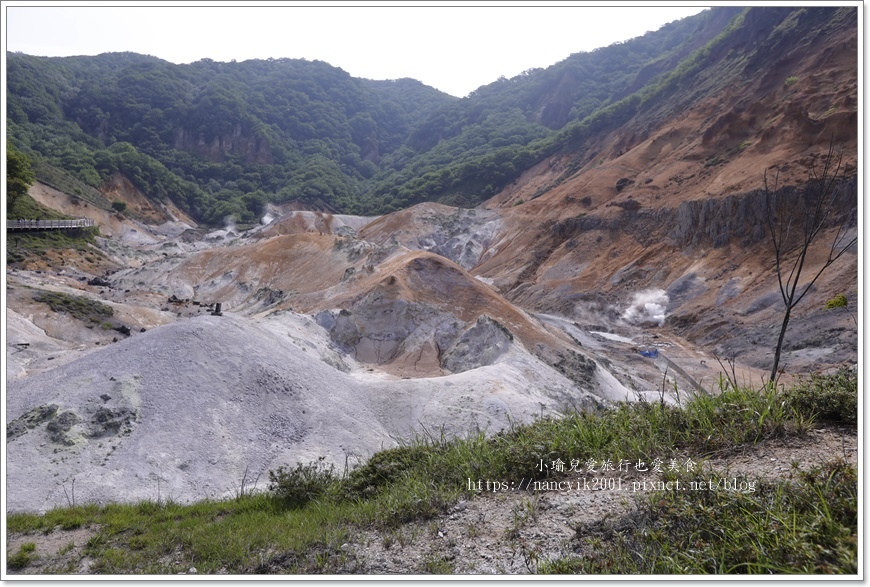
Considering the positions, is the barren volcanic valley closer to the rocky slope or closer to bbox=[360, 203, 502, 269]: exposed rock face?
the rocky slope

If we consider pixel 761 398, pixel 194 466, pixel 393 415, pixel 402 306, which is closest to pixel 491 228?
pixel 402 306

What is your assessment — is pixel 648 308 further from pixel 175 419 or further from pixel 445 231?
pixel 175 419

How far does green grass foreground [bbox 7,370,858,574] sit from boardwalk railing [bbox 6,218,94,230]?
164 feet

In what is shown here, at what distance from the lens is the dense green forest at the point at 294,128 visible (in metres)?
99.3

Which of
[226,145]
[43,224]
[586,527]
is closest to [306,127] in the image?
[226,145]

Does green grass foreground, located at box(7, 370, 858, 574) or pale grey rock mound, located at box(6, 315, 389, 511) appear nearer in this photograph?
green grass foreground, located at box(7, 370, 858, 574)

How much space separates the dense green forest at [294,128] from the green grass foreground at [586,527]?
8008 cm

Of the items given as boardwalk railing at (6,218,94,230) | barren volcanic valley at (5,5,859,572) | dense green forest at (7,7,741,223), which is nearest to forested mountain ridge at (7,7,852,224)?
dense green forest at (7,7,741,223)

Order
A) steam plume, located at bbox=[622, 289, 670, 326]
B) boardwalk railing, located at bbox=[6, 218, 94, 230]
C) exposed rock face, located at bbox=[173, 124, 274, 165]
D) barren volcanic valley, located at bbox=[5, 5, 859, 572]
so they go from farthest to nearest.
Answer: exposed rock face, located at bbox=[173, 124, 274, 165] < boardwalk railing, located at bbox=[6, 218, 94, 230] < steam plume, located at bbox=[622, 289, 670, 326] < barren volcanic valley, located at bbox=[5, 5, 859, 572]

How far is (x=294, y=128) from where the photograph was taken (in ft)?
552

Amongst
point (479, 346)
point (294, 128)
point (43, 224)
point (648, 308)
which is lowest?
point (479, 346)

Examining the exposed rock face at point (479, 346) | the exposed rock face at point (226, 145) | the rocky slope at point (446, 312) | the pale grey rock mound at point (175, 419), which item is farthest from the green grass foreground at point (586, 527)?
the exposed rock face at point (226, 145)

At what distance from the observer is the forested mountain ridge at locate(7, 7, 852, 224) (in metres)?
97.3

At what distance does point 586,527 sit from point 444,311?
24.3 metres
